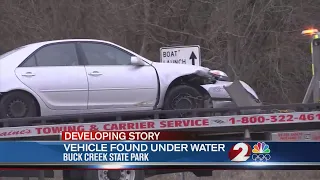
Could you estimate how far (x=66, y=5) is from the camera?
70.2 feet

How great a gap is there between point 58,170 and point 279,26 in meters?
11.9

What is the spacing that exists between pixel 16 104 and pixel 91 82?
3.48ft

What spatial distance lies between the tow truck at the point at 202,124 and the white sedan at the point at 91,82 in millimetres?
412

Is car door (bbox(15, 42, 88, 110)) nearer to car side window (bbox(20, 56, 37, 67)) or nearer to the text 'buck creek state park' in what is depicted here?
car side window (bbox(20, 56, 37, 67))

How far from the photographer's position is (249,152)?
8.07 meters

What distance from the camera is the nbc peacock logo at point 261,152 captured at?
7820 mm

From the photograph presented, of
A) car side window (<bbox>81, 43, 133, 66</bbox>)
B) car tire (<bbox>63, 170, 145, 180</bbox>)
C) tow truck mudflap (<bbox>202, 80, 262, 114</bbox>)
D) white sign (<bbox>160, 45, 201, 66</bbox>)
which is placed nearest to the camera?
car tire (<bbox>63, 170, 145, 180</bbox>)

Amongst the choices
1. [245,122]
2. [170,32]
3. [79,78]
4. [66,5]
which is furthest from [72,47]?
[66,5]

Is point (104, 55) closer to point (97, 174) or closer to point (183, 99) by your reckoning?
point (183, 99)

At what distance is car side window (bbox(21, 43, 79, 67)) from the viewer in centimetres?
901

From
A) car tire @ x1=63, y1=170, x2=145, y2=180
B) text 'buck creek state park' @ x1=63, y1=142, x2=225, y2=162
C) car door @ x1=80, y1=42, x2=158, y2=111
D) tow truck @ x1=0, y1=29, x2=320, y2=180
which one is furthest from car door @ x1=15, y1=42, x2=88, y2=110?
text 'buck creek state park' @ x1=63, y1=142, x2=225, y2=162

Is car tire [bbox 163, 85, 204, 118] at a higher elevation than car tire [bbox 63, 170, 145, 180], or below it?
higher

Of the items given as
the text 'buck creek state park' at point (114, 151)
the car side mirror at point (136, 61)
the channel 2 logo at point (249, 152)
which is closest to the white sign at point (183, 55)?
the car side mirror at point (136, 61)

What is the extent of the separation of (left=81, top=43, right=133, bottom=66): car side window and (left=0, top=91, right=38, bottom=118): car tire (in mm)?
1038
